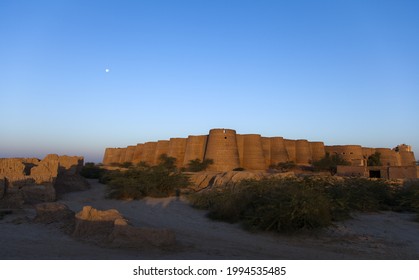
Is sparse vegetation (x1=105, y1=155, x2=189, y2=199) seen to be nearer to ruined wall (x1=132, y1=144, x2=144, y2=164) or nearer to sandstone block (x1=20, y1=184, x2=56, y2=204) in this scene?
sandstone block (x1=20, y1=184, x2=56, y2=204)

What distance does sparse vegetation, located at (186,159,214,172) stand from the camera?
2931 cm

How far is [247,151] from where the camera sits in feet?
107

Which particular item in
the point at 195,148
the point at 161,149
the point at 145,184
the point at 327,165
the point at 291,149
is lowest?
the point at 145,184

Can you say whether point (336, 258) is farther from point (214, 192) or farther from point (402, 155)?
point (402, 155)

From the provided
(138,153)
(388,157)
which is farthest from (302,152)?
(138,153)

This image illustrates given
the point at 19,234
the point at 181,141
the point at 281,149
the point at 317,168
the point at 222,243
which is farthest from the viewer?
the point at 181,141

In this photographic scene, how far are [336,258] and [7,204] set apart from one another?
9.65 m

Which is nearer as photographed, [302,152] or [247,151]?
[247,151]

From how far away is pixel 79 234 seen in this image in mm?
6934

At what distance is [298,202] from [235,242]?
5.41 ft

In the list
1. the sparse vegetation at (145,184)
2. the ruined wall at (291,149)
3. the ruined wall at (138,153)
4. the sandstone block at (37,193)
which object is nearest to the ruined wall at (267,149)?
the ruined wall at (291,149)

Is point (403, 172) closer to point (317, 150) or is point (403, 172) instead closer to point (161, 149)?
point (317, 150)

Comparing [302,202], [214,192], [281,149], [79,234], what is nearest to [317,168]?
[281,149]

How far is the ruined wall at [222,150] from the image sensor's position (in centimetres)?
2912
